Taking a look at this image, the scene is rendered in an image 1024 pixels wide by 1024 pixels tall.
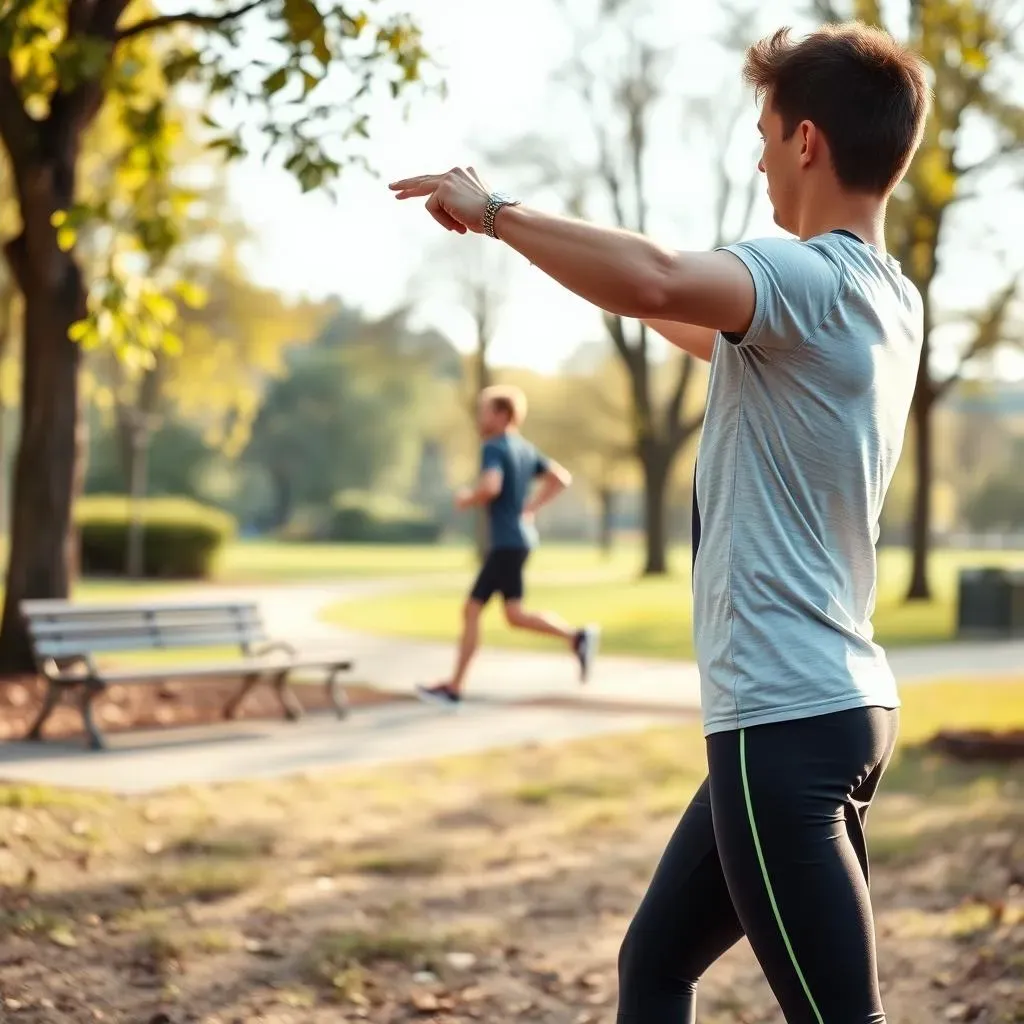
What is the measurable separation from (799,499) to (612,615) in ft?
70.7

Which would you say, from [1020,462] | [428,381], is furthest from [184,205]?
[1020,462]

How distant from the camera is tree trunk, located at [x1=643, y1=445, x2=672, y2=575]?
39.3 m

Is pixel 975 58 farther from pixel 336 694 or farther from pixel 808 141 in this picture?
pixel 808 141

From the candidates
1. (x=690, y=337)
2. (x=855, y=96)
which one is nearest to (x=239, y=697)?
(x=690, y=337)

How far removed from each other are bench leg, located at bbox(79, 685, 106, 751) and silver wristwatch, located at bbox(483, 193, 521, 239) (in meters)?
7.08

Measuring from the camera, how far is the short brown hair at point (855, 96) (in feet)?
7.34

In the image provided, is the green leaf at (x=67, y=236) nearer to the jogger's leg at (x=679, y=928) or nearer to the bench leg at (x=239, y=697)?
the bench leg at (x=239, y=697)

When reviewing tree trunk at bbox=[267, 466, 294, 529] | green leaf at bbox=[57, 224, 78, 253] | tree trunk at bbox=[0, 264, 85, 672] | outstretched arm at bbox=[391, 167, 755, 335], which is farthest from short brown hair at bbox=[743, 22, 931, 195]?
tree trunk at bbox=[267, 466, 294, 529]

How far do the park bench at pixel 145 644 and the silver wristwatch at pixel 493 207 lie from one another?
275 inches

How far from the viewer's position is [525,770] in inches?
340

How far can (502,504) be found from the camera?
35.8ft

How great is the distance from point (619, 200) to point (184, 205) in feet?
93.1

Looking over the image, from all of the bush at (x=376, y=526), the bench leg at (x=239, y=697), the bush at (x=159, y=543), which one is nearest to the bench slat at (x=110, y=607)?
the bench leg at (x=239, y=697)

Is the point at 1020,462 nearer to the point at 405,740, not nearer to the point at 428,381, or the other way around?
the point at 428,381
